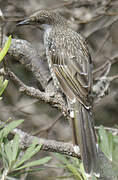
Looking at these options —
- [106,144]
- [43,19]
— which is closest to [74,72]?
[43,19]

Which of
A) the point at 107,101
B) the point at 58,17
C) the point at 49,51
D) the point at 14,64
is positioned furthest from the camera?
the point at 107,101

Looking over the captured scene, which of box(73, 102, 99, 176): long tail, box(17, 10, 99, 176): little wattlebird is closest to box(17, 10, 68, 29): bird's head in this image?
box(17, 10, 99, 176): little wattlebird

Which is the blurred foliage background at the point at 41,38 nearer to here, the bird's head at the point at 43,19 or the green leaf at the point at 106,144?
the bird's head at the point at 43,19

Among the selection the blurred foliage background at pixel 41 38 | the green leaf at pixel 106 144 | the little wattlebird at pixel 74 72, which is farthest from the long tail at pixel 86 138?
the blurred foliage background at pixel 41 38

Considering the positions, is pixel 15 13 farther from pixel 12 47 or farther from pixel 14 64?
pixel 12 47

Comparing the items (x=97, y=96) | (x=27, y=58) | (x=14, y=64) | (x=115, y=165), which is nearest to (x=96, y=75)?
(x=97, y=96)

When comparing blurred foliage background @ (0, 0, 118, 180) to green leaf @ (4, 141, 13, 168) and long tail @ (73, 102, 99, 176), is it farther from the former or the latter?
green leaf @ (4, 141, 13, 168)

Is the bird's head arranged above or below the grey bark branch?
above
